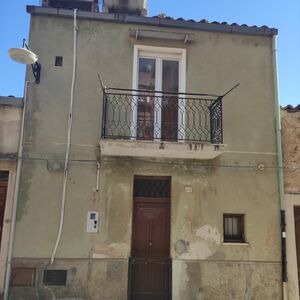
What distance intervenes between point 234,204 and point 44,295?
4.24m

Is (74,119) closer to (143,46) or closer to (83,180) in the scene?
(83,180)

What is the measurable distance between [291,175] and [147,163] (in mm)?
3255

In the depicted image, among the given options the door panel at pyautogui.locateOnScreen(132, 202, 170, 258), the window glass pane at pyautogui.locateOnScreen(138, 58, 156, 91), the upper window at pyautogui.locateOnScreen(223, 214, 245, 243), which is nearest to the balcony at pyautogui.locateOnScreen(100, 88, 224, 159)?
the window glass pane at pyautogui.locateOnScreen(138, 58, 156, 91)

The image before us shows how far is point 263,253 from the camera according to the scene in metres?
7.13

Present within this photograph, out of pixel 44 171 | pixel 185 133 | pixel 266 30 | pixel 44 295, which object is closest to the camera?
pixel 44 295

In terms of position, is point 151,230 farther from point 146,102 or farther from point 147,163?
point 146,102

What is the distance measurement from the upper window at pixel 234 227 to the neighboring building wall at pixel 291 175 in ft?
3.27

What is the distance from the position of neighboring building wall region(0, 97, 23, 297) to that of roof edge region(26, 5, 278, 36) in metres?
2.13

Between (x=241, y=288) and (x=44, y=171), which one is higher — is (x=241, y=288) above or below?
below

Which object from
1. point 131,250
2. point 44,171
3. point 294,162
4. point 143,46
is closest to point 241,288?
point 131,250

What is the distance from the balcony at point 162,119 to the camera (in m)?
7.14

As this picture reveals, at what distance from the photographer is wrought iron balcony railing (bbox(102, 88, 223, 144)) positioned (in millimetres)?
7336

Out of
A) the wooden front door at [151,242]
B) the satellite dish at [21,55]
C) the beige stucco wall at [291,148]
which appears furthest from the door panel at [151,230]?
the satellite dish at [21,55]

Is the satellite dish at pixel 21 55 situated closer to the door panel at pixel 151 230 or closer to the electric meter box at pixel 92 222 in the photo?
the electric meter box at pixel 92 222
